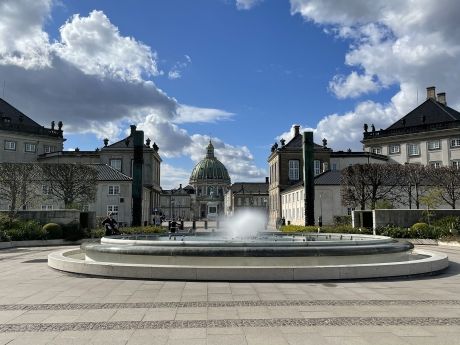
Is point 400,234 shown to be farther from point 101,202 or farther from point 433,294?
point 101,202

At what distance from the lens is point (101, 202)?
6638 centimetres

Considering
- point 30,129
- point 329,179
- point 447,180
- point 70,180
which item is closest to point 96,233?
point 70,180

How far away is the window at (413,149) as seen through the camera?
80.5m

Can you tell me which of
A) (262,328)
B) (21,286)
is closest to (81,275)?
(21,286)

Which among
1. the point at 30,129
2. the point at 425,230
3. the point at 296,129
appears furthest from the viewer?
the point at 296,129

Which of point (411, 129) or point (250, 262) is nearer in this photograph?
point (250, 262)

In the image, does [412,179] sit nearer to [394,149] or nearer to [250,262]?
[394,149]

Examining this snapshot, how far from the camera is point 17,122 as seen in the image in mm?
84125

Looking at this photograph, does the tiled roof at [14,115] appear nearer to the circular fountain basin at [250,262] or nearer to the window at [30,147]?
the window at [30,147]

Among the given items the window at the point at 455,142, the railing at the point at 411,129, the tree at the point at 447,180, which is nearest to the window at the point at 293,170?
the railing at the point at 411,129

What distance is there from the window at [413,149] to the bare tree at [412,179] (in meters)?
26.9

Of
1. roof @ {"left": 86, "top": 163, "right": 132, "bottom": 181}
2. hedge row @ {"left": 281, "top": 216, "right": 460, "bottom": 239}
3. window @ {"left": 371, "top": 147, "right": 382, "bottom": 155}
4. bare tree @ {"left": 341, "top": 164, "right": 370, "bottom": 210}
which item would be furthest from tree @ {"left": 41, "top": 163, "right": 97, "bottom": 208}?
window @ {"left": 371, "top": 147, "right": 382, "bottom": 155}

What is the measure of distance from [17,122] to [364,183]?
6506 cm

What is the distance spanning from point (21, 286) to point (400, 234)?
2514cm
